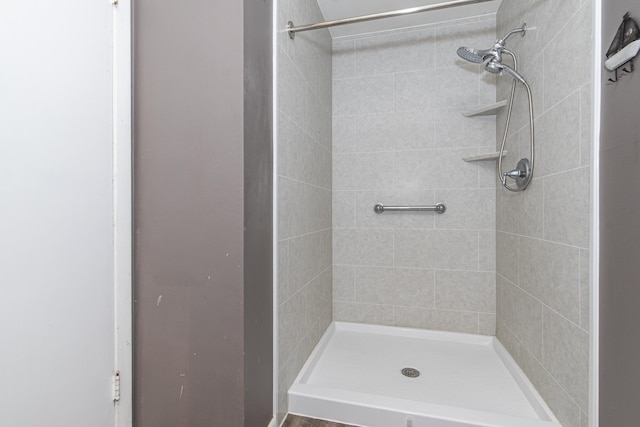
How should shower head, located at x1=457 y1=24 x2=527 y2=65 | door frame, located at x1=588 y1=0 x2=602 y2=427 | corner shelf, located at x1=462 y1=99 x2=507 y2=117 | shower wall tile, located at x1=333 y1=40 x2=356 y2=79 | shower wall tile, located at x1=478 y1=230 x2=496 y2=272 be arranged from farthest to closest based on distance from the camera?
shower wall tile, located at x1=333 y1=40 x2=356 y2=79, shower wall tile, located at x1=478 y1=230 x2=496 y2=272, corner shelf, located at x1=462 y1=99 x2=507 y2=117, shower head, located at x1=457 y1=24 x2=527 y2=65, door frame, located at x1=588 y1=0 x2=602 y2=427

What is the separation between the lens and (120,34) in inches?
37.5

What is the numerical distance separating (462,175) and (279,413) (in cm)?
168

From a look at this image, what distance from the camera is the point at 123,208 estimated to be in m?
0.97

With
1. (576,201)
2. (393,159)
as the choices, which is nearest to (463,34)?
(393,159)

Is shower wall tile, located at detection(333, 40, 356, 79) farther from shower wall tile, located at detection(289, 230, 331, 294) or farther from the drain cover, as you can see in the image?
the drain cover

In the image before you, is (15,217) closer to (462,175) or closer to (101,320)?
(101,320)

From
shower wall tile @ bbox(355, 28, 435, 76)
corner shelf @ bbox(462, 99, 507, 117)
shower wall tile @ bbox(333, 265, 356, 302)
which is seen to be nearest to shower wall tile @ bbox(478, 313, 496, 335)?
shower wall tile @ bbox(333, 265, 356, 302)

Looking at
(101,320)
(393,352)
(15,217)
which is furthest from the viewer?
(393,352)

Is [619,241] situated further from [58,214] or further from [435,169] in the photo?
[58,214]

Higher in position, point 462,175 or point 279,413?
point 462,175

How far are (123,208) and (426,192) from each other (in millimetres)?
1690

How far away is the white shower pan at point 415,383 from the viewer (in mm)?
1159

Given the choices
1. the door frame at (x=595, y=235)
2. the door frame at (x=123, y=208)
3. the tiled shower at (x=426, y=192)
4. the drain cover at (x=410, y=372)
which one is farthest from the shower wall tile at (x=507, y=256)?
the door frame at (x=123, y=208)

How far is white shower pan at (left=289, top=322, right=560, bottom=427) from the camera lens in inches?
45.6
